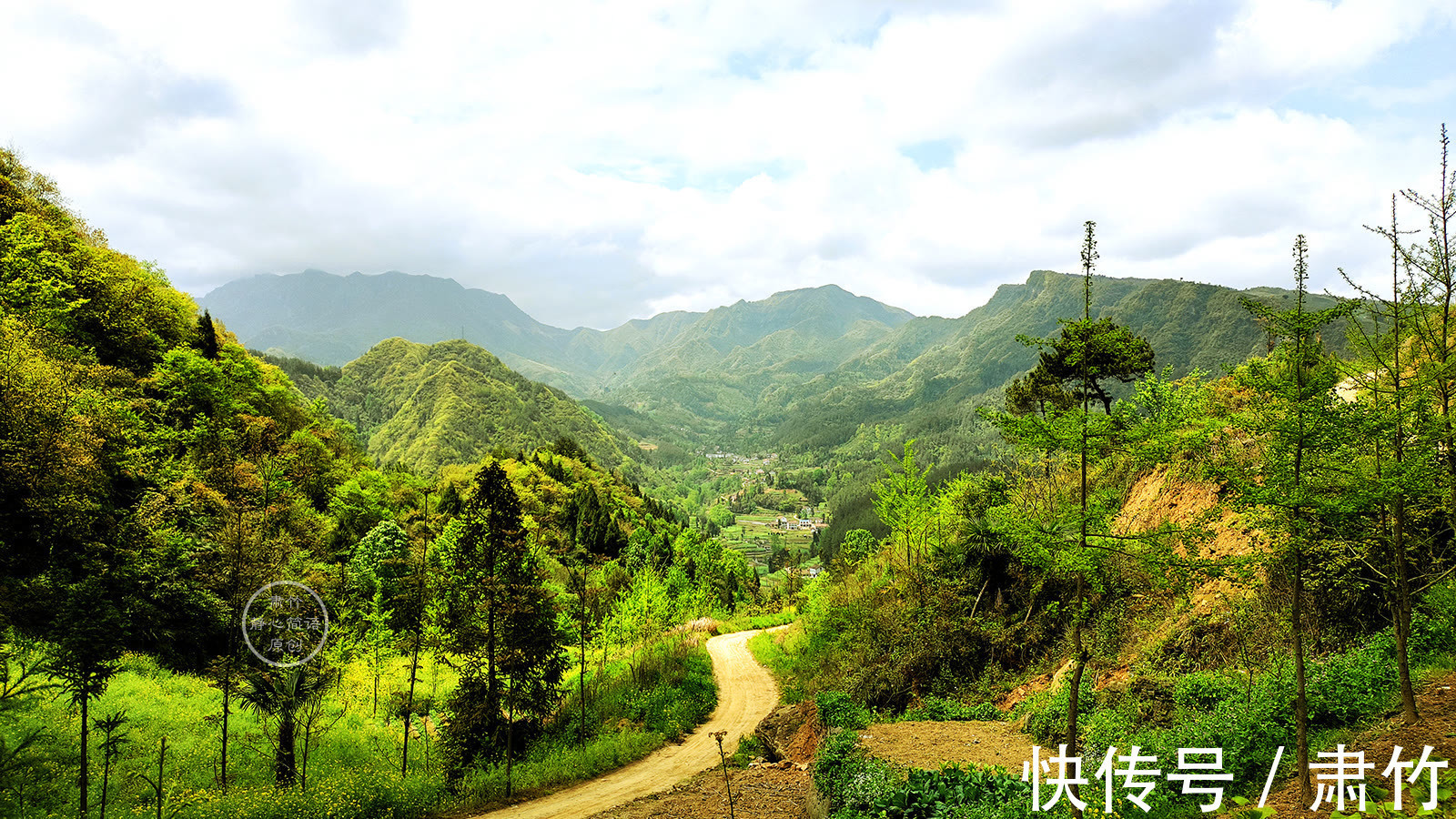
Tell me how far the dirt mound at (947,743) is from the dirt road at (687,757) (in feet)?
20.7

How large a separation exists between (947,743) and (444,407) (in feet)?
388

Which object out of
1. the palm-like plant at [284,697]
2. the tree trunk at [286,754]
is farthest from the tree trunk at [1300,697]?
the tree trunk at [286,754]

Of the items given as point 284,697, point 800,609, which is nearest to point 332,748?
point 284,697

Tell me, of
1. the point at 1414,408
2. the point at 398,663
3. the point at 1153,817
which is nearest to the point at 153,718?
the point at 398,663

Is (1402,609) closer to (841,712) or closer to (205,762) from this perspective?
(841,712)

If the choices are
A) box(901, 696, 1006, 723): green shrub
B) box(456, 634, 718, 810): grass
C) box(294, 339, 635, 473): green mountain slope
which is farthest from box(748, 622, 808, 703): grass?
box(294, 339, 635, 473): green mountain slope

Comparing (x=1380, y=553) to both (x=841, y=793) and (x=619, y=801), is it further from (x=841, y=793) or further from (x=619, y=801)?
(x=619, y=801)

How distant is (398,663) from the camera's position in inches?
853

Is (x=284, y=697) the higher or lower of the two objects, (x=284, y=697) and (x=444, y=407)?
the lower

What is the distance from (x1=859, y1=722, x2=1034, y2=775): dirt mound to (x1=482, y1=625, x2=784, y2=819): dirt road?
249 inches

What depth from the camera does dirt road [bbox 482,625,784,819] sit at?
15078 millimetres

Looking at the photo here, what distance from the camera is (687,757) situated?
61.1ft

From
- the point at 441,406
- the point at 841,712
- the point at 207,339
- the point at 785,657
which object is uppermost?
the point at 207,339

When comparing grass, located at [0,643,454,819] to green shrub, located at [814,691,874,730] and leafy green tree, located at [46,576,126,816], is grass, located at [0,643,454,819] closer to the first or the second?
leafy green tree, located at [46,576,126,816]
